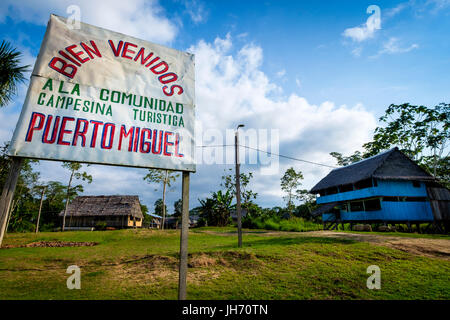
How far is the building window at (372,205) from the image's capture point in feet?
73.0

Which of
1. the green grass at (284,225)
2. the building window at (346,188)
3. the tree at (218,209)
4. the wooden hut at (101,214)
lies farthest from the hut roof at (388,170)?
the wooden hut at (101,214)

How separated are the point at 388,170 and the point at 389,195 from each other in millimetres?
2614

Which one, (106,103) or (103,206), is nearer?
(106,103)

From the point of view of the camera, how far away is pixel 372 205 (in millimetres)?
23047

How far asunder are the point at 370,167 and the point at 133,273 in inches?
972

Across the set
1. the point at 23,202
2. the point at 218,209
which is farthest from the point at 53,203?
the point at 218,209

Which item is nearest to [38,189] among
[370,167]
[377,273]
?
[377,273]

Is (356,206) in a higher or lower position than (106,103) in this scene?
lower

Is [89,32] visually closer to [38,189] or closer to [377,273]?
[377,273]

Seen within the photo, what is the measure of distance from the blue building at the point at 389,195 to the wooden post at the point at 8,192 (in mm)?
24575

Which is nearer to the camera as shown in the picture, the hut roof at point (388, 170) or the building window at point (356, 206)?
the hut roof at point (388, 170)

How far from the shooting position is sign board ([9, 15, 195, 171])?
2930mm

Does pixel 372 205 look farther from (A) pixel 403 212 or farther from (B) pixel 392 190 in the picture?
(A) pixel 403 212

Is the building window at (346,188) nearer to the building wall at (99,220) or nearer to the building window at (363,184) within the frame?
the building window at (363,184)
